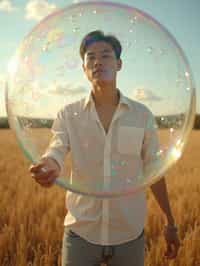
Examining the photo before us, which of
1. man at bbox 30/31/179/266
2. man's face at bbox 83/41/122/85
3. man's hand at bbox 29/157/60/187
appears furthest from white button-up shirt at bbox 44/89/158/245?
man's hand at bbox 29/157/60/187

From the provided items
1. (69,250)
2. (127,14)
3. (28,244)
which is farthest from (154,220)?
(127,14)

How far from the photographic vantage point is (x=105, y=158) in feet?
Result: 6.24

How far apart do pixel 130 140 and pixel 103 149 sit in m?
0.14

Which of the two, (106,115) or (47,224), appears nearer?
(106,115)

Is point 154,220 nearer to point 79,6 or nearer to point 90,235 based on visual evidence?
point 90,235

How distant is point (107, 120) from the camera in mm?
1959

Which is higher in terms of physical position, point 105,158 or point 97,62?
point 97,62

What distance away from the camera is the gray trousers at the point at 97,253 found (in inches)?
77.6

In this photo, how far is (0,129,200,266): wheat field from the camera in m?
3.49

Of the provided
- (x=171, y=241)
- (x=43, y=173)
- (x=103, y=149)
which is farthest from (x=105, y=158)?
(x=171, y=241)

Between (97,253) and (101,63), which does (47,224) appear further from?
(101,63)

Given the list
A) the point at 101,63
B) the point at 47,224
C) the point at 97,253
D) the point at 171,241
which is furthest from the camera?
the point at 47,224

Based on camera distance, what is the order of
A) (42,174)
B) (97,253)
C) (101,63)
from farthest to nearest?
(97,253), (101,63), (42,174)

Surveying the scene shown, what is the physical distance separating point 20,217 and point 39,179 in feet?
10.1
